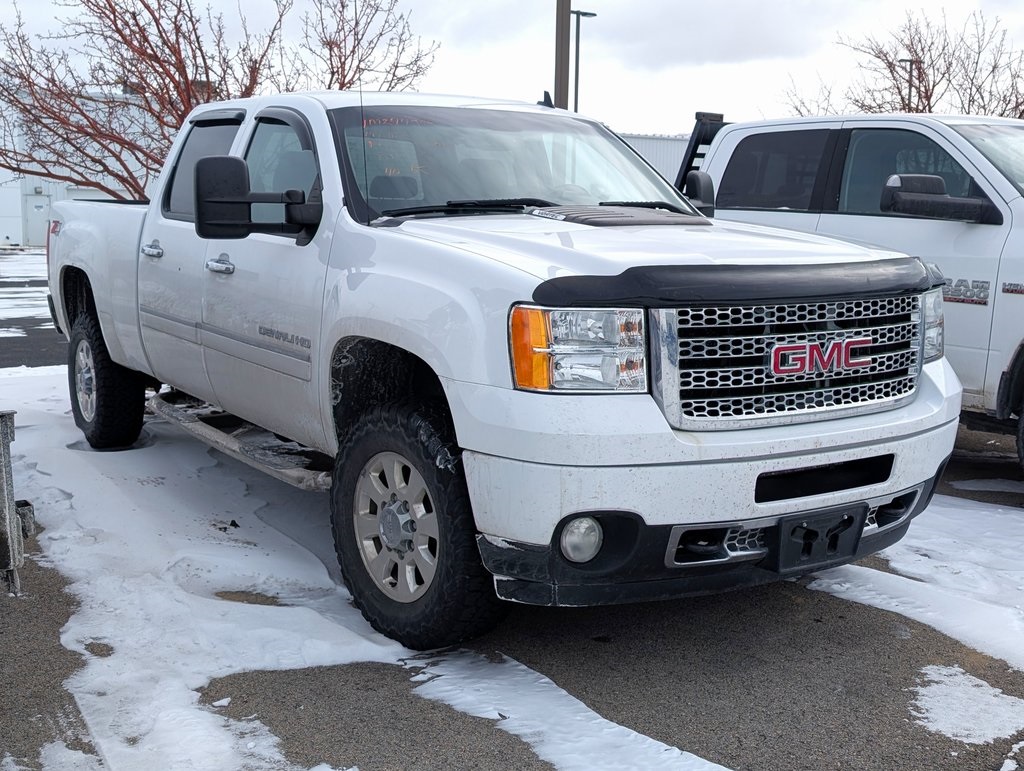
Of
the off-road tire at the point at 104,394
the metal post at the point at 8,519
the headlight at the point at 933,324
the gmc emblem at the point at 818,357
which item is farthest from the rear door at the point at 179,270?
the headlight at the point at 933,324

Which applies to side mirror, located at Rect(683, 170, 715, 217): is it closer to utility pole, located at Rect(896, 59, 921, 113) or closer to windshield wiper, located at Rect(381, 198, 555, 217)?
windshield wiper, located at Rect(381, 198, 555, 217)

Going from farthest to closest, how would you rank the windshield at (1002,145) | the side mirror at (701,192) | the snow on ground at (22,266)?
the snow on ground at (22,266) → the windshield at (1002,145) → the side mirror at (701,192)

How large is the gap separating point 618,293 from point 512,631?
141cm

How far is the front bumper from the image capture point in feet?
11.0

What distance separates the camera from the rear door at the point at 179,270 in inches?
206

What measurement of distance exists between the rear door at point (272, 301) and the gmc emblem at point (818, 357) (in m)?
1.65

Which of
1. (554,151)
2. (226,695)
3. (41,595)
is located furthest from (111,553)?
(554,151)

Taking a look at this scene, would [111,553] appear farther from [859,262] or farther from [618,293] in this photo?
[859,262]

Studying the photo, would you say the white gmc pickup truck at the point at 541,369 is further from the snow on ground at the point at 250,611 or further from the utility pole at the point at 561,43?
the utility pole at the point at 561,43

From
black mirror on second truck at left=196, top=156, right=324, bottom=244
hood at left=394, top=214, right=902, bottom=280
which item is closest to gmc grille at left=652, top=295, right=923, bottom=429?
hood at left=394, top=214, right=902, bottom=280

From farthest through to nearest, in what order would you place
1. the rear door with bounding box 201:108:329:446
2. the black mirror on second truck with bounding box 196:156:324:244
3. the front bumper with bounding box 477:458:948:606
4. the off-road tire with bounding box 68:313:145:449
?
the off-road tire with bounding box 68:313:145:449 < the rear door with bounding box 201:108:329:446 < the black mirror on second truck with bounding box 196:156:324:244 < the front bumper with bounding box 477:458:948:606

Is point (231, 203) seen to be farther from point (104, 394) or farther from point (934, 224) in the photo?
point (934, 224)

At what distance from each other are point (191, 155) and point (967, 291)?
393 centimetres

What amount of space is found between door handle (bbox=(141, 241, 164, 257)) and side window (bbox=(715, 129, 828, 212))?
11.7ft
